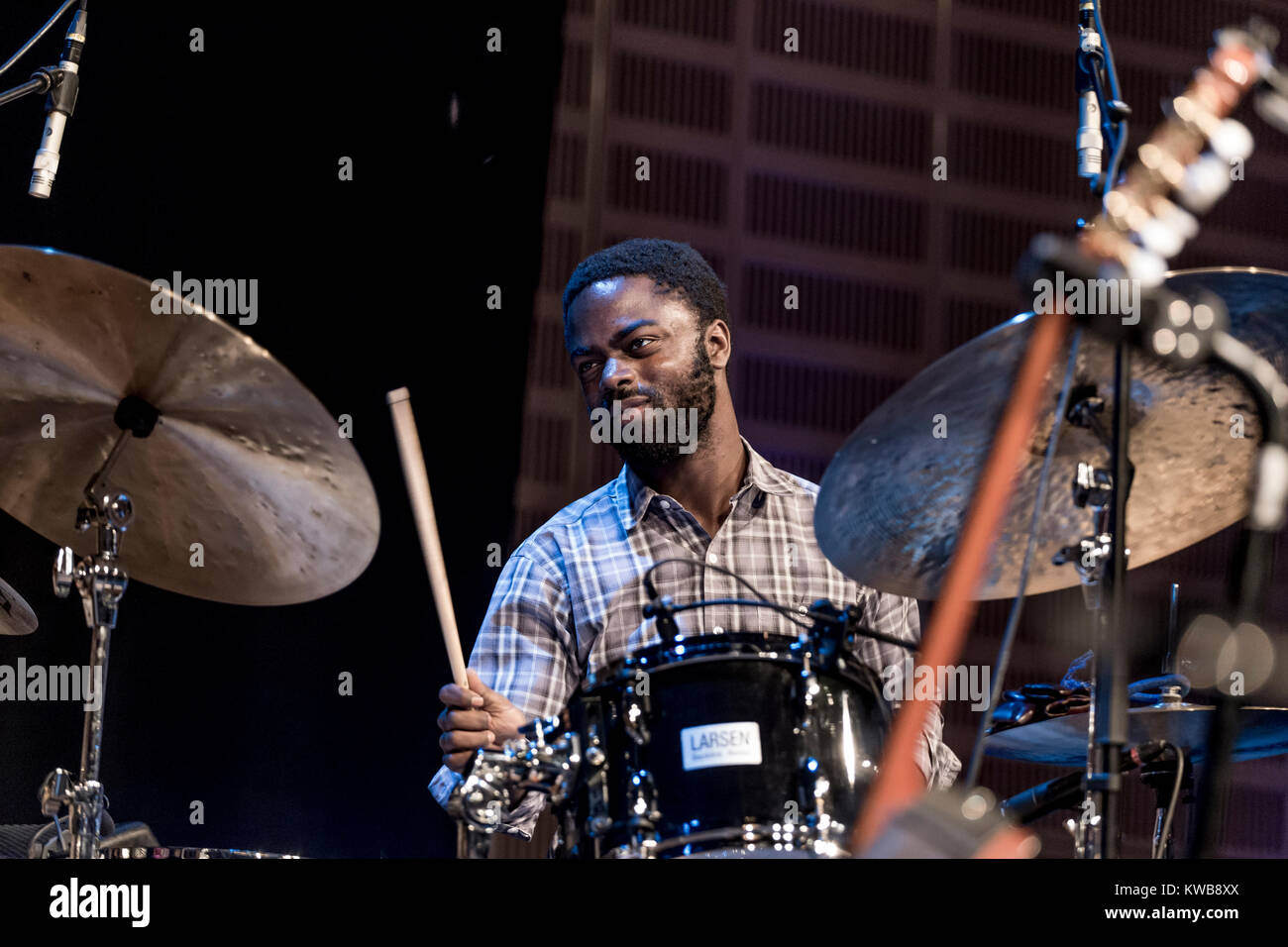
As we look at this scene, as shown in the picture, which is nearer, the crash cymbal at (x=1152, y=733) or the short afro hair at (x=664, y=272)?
the crash cymbal at (x=1152, y=733)

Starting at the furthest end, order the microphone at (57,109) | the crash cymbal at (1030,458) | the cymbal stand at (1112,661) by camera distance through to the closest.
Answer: the microphone at (57,109), the crash cymbal at (1030,458), the cymbal stand at (1112,661)

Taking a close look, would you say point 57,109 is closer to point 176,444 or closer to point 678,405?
point 176,444

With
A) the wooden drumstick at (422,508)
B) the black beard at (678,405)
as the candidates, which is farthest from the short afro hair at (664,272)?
the wooden drumstick at (422,508)

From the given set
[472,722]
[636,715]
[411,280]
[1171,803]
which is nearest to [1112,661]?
[636,715]

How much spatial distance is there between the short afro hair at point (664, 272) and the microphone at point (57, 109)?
3.41 ft

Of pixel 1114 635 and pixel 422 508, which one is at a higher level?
pixel 422 508

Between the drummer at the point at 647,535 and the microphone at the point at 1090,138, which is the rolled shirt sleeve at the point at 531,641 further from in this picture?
the microphone at the point at 1090,138

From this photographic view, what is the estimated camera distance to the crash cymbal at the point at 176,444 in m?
2.06

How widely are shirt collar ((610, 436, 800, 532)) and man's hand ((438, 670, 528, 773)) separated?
844 millimetres

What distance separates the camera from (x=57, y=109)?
7.79ft

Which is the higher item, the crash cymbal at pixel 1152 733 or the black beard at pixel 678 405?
the black beard at pixel 678 405

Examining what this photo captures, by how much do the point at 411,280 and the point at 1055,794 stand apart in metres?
2.00

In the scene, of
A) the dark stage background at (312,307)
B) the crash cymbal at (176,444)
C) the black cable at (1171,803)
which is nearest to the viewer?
the crash cymbal at (176,444)
